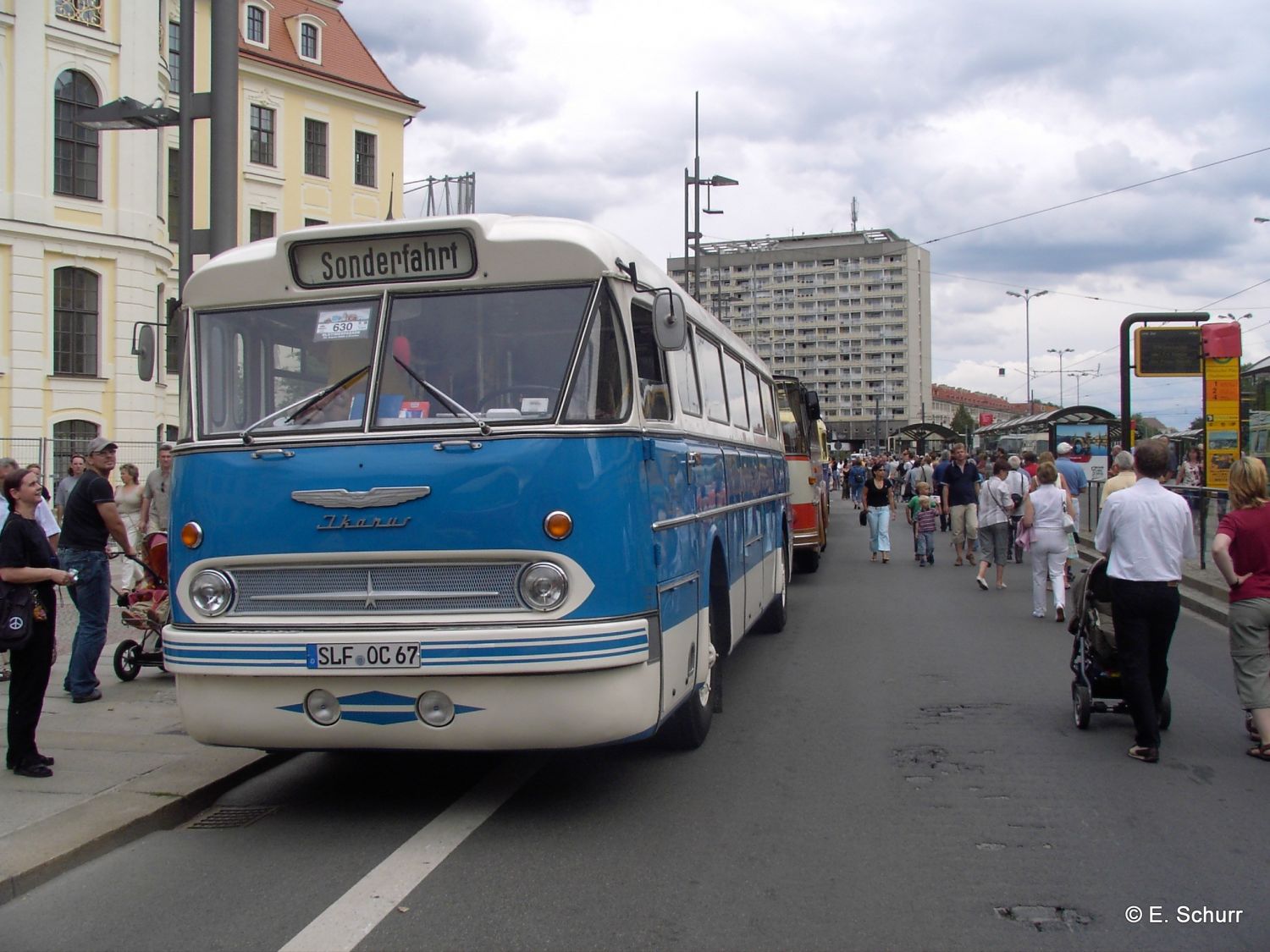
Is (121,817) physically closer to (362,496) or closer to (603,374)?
(362,496)

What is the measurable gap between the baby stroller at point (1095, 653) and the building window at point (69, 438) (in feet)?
75.9

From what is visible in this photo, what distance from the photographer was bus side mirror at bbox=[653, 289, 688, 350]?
6.28 meters

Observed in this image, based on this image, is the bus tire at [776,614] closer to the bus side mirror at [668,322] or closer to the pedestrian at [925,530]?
the bus side mirror at [668,322]

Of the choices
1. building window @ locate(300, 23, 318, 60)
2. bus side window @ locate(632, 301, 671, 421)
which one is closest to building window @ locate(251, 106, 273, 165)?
building window @ locate(300, 23, 318, 60)

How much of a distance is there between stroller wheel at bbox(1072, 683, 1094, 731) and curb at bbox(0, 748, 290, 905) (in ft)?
17.1

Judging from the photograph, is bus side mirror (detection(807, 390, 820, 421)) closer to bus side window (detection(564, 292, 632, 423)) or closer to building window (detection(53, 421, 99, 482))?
bus side window (detection(564, 292, 632, 423))

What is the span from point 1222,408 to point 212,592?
2107cm

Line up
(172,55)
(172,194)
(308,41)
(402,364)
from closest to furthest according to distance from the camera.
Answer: (402,364)
(172,194)
(172,55)
(308,41)

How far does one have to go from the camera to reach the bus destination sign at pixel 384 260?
6.13m

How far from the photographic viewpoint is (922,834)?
580cm

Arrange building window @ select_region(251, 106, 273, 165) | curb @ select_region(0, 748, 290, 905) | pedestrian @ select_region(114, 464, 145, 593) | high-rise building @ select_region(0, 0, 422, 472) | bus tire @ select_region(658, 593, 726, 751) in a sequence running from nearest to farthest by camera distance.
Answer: curb @ select_region(0, 748, 290, 905)
bus tire @ select_region(658, 593, 726, 751)
pedestrian @ select_region(114, 464, 145, 593)
high-rise building @ select_region(0, 0, 422, 472)
building window @ select_region(251, 106, 273, 165)

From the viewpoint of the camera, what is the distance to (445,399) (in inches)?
235

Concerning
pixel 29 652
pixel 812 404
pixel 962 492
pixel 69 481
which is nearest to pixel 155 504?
pixel 29 652

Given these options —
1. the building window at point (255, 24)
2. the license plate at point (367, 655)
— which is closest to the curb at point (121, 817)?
the license plate at point (367, 655)
